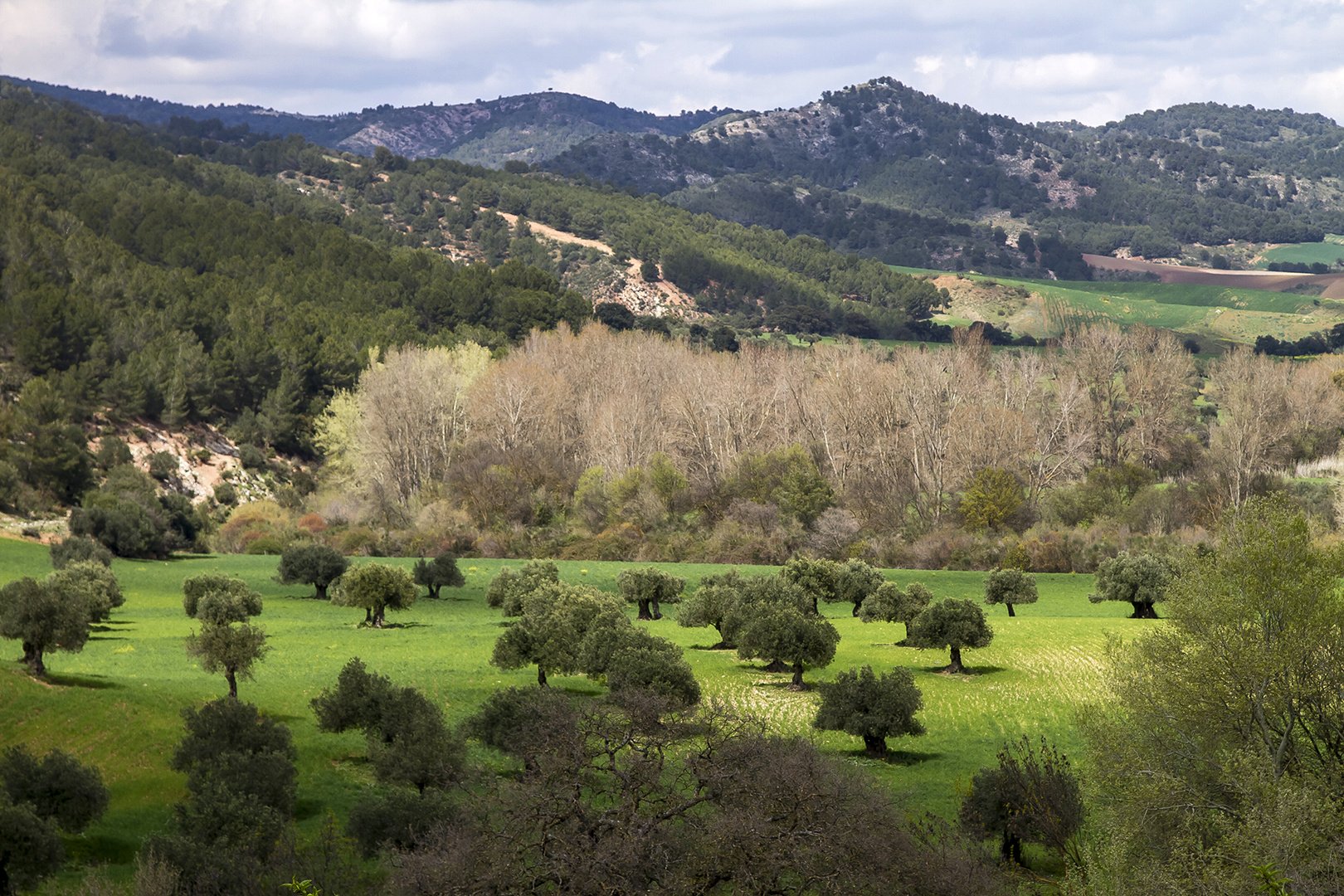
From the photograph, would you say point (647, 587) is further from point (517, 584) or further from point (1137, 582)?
point (1137, 582)

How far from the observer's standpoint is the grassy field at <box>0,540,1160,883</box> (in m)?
29.6

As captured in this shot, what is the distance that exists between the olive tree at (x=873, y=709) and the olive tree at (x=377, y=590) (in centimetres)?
2657

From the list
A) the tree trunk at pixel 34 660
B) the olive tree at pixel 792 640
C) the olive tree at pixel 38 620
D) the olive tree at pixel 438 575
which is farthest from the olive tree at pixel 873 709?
the olive tree at pixel 438 575

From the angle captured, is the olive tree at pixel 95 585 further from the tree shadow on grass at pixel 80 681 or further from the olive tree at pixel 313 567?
the olive tree at pixel 313 567

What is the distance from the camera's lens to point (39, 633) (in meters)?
33.2

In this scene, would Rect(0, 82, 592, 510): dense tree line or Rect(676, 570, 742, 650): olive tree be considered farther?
Rect(0, 82, 592, 510): dense tree line

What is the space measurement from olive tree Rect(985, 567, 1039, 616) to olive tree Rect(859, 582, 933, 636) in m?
8.78

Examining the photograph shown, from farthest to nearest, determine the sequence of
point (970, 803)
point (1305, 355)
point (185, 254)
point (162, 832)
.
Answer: point (1305, 355)
point (185, 254)
point (970, 803)
point (162, 832)

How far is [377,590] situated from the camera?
5459 centimetres

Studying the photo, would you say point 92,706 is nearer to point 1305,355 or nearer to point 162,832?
point 162,832

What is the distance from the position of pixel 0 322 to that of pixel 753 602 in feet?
285

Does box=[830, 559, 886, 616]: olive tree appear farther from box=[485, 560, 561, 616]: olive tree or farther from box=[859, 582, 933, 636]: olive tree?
box=[485, 560, 561, 616]: olive tree

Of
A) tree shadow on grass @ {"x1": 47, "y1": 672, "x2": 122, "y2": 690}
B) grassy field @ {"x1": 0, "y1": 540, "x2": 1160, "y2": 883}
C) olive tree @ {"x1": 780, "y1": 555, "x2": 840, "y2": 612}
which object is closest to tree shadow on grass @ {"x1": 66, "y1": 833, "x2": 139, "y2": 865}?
grassy field @ {"x1": 0, "y1": 540, "x2": 1160, "y2": 883}

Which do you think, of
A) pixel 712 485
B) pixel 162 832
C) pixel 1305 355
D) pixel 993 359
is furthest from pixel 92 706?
pixel 1305 355
